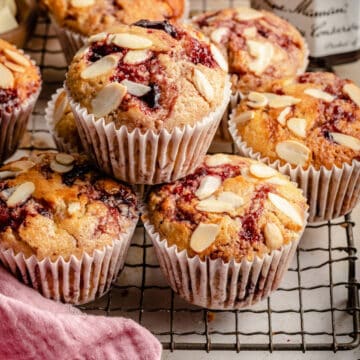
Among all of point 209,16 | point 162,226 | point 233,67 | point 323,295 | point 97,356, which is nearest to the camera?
point 97,356

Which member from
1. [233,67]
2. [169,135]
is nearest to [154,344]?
[169,135]

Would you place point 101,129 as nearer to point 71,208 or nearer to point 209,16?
point 71,208

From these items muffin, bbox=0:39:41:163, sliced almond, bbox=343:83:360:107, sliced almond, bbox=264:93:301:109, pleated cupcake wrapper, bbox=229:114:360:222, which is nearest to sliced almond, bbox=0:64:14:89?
muffin, bbox=0:39:41:163

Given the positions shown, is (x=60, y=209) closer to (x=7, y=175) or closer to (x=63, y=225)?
(x=63, y=225)

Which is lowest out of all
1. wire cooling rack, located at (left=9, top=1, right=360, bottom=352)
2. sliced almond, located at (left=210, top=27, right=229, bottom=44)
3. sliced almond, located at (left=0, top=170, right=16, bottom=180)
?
wire cooling rack, located at (left=9, top=1, right=360, bottom=352)

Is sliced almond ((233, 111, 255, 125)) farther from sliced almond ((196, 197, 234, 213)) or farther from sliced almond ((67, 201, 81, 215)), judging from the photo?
sliced almond ((67, 201, 81, 215))

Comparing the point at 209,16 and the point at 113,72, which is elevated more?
the point at 113,72

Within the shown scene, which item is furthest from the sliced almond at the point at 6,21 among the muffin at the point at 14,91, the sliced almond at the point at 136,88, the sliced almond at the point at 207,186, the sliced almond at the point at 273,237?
the sliced almond at the point at 273,237
